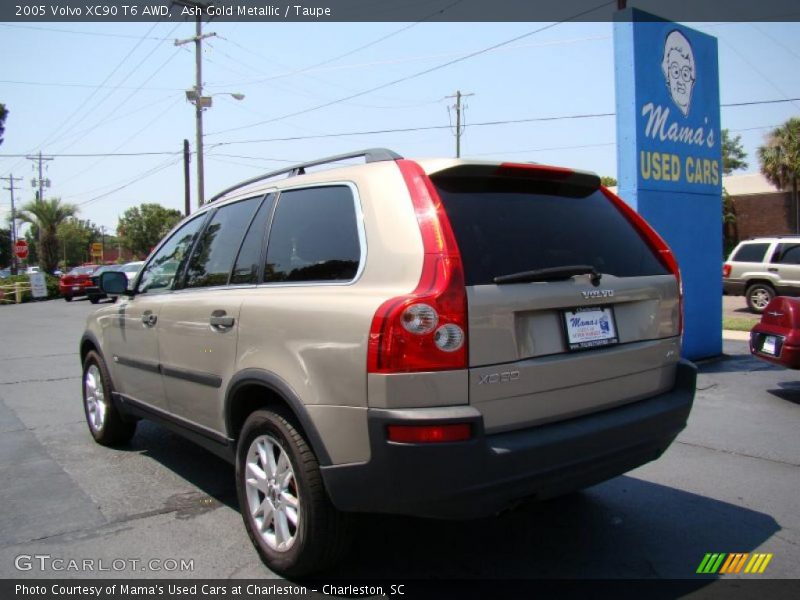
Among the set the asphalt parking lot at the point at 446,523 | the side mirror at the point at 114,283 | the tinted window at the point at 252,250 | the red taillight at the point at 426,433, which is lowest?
the asphalt parking lot at the point at 446,523

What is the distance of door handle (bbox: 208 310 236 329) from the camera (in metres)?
3.35

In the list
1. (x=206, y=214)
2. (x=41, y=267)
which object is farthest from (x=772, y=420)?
(x=41, y=267)

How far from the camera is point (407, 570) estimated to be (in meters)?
3.09

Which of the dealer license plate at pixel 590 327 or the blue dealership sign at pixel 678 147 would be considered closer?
the dealer license plate at pixel 590 327

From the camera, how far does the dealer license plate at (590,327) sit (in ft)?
9.24

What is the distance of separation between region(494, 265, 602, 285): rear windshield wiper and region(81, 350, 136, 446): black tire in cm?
363

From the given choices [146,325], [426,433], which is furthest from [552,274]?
[146,325]

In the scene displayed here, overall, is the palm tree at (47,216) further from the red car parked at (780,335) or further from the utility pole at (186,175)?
the red car parked at (780,335)

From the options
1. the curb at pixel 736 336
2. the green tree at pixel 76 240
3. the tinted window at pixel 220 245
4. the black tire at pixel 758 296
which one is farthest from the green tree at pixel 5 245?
the tinted window at pixel 220 245

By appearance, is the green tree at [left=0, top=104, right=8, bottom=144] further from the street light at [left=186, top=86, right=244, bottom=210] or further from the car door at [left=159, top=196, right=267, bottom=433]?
the car door at [left=159, top=196, right=267, bottom=433]

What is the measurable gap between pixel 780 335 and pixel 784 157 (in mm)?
29794

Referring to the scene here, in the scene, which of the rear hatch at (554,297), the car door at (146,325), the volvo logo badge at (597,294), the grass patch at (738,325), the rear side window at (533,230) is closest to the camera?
the rear hatch at (554,297)

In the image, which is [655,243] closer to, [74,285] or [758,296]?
[758,296]

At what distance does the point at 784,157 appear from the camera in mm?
31062
